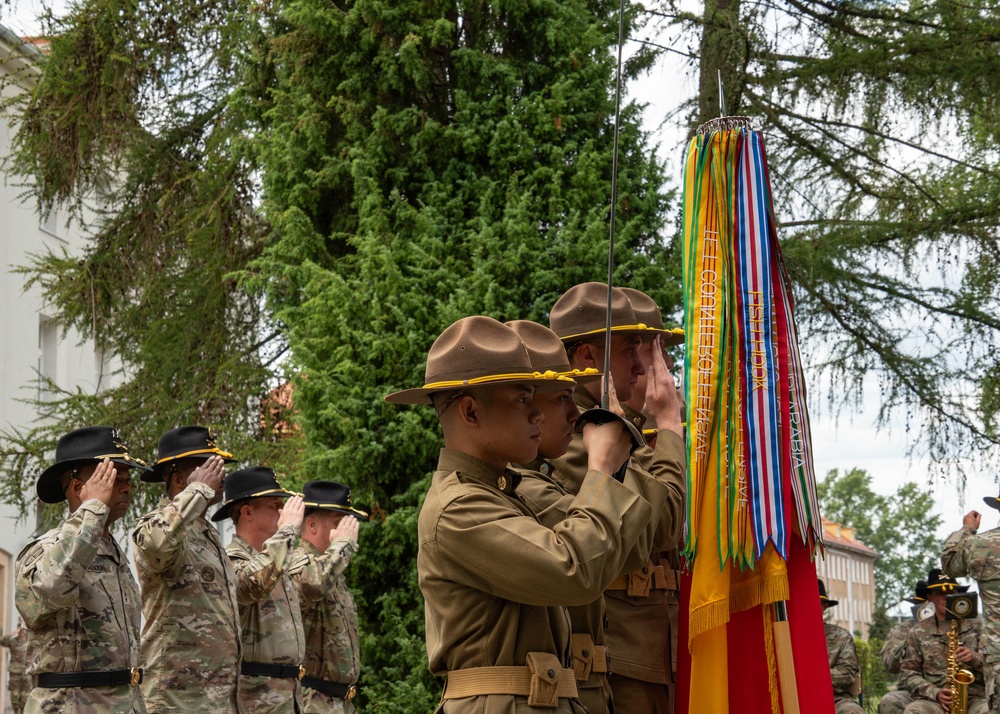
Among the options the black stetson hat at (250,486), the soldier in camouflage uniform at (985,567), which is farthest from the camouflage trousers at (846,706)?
the black stetson hat at (250,486)

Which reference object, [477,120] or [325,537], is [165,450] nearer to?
[325,537]

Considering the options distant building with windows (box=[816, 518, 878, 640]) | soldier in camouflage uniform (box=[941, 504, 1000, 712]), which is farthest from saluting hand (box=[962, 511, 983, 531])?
distant building with windows (box=[816, 518, 878, 640])

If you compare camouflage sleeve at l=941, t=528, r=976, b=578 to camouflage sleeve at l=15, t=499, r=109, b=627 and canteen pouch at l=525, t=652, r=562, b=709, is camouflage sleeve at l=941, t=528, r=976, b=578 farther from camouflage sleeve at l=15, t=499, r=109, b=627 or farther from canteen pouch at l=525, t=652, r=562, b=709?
canteen pouch at l=525, t=652, r=562, b=709

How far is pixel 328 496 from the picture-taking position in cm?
899

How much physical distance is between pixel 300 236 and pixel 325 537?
9.27ft

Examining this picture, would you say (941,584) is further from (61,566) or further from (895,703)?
(61,566)

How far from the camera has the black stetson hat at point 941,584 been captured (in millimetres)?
11852

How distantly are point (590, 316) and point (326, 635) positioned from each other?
15.1 ft

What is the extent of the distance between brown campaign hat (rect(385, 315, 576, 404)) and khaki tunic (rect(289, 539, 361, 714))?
5029mm

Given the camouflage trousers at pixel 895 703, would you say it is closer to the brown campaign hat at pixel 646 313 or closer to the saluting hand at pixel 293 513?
the saluting hand at pixel 293 513

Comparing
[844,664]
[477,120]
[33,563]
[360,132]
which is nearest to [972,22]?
[477,120]

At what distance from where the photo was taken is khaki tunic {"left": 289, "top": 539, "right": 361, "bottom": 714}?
27.3 feet

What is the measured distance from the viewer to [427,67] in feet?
35.0

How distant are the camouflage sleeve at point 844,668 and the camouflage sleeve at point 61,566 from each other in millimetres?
8231
